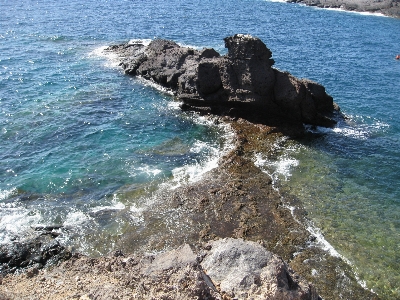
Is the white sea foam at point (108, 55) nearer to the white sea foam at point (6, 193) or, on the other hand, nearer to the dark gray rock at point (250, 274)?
the white sea foam at point (6, 193)

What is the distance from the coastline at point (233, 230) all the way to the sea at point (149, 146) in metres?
1.04

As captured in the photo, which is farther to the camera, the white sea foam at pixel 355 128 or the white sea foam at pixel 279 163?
the white sea foam at pixel 355 128

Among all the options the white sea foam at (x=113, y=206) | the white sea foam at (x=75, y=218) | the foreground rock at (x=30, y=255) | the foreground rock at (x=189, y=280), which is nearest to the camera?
the foreground rock at (x=189, y=280)

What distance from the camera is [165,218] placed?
24219 mm

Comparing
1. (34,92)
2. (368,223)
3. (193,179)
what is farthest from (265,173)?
(34,92)

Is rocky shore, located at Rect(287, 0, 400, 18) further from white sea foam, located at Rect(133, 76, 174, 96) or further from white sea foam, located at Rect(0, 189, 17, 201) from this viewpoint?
white sea foam, located at Rect(0, 189, 17, 201)

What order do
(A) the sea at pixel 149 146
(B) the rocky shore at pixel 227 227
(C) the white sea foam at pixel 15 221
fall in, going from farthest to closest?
1. (A) the sea at pixel 149 146
2. (C) the white sea foam at pixel 15 221
3. (B) the rocky shore at pixel 227 227

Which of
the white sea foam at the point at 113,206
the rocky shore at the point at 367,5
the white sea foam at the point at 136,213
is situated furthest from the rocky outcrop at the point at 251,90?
the rocky shore at the point at 367,5

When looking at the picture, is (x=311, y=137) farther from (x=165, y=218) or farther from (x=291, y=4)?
(x=291, y=4)

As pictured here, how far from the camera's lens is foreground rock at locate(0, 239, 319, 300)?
1271cm

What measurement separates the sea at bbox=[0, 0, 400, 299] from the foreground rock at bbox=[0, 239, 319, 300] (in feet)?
20.3

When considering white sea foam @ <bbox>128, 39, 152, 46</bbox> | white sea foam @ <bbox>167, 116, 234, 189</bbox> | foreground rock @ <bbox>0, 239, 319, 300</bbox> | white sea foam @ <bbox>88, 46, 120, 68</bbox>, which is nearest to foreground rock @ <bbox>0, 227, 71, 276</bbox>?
foreground rock @ <bbox>0, 239, 319, 300</bbox>

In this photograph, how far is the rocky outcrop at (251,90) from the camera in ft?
117

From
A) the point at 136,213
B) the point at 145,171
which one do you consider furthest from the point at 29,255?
the point at 145,171
